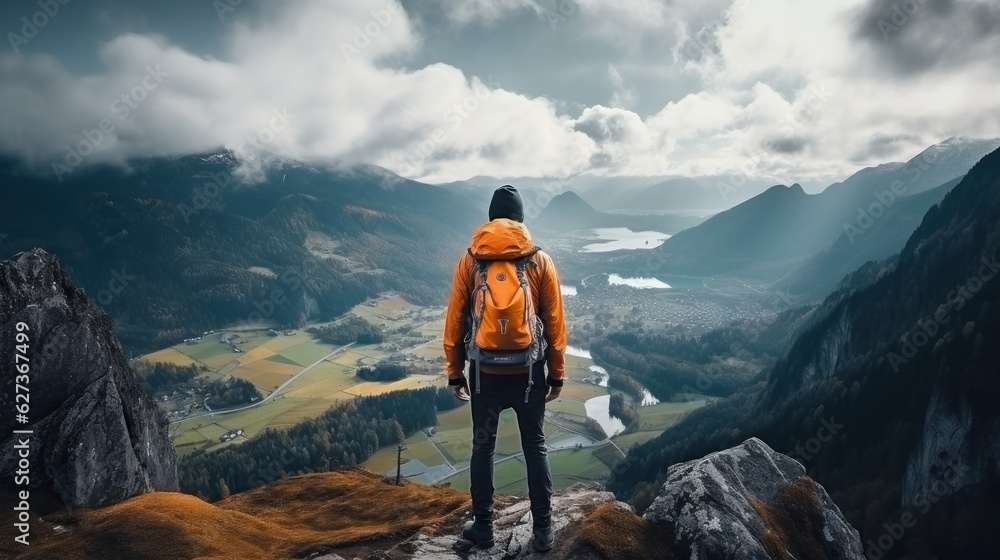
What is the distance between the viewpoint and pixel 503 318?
8602 millimetres

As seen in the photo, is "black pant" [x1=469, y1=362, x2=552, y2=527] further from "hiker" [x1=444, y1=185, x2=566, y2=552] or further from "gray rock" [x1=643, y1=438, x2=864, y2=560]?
"gray rock" [x1=643, y1=438, x2=864, y2=560]

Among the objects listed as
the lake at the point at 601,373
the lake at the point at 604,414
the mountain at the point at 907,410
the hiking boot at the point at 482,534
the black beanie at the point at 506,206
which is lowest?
the lake at the point at 604,414

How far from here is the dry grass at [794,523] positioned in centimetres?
1178

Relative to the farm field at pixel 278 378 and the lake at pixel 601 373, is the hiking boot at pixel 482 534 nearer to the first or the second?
the farm field at pixel 278 378

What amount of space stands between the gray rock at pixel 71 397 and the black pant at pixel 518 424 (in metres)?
19.6

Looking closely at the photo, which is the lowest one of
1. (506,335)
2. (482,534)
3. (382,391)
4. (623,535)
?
(382,391)

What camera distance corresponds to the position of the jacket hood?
29.1ft

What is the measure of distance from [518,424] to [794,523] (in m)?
9.76

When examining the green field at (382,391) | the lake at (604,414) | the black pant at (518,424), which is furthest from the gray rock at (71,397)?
the lake at (604,414)

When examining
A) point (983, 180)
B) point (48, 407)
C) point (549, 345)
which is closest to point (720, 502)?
point (549, 345)

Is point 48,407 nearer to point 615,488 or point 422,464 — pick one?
point 422,464

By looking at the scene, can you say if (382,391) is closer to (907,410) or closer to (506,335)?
(907,410)

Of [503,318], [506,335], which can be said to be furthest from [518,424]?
[503,318]

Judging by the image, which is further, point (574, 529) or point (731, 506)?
point (731, 506)
